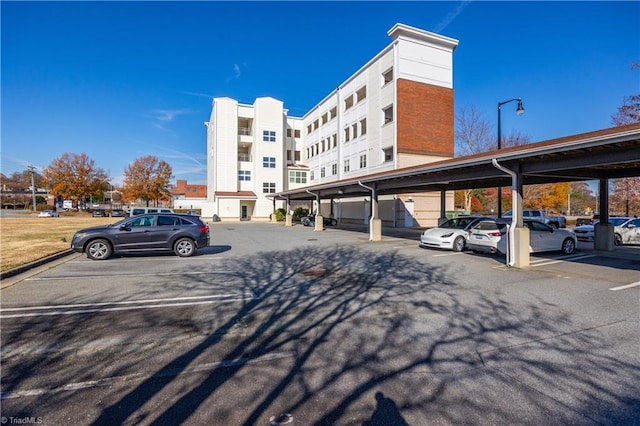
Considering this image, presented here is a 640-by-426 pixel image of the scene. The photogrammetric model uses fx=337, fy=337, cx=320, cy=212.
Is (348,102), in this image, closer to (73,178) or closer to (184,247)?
(184,247)

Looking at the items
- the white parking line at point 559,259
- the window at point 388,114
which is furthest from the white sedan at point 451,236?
the window at point 388,114

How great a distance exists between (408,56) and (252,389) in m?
33.9

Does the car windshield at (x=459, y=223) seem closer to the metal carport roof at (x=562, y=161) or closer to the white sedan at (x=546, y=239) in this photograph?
the metal carport roof at (x=562, y=161)

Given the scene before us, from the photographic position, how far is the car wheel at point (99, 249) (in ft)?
38.9

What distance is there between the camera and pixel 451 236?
1429 centimetres

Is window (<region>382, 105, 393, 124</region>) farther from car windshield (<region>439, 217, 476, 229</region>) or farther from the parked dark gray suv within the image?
the parked dark gray suv

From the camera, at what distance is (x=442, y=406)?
315 cm

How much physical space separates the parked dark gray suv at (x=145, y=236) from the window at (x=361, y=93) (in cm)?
2930

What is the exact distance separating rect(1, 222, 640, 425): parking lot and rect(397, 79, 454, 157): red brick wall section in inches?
965

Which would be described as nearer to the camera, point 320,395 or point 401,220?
point 320,395

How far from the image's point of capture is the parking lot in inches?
123

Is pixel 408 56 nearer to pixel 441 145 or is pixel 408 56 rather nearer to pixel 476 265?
pixel 441 145

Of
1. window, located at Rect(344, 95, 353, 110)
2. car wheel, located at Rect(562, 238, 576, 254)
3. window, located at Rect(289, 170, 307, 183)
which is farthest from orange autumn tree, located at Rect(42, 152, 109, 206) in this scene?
car wheel, located at Rect(562, 238, 576, 254)

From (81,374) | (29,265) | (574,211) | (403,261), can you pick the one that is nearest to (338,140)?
(403,261)
